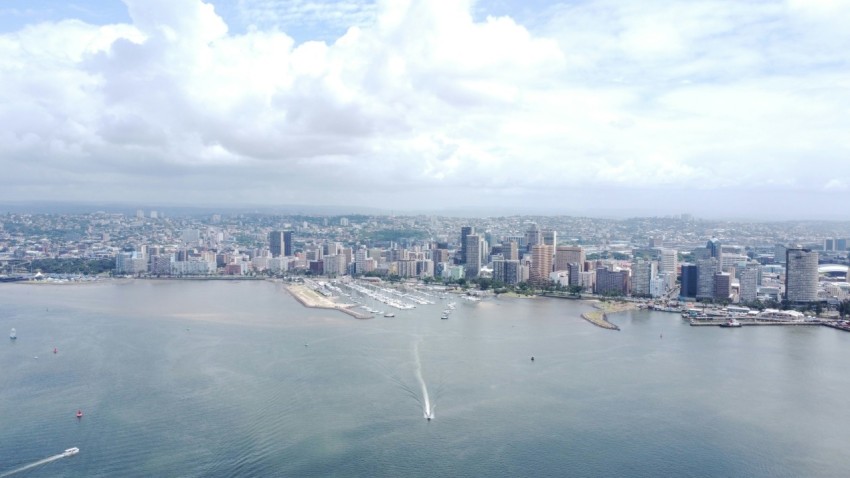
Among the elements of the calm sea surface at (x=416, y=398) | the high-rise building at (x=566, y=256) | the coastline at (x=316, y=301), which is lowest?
the coastline at (x=316, y=301)

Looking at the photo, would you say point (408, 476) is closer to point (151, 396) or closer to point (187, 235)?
point (151, 396)

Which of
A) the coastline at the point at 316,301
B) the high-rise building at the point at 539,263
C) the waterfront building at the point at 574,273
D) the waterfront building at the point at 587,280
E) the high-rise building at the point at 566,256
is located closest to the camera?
the coastline at the point at 316,301

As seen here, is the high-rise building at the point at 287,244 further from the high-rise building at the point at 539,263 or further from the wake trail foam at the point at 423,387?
the wake trail foam at the point at 423,387

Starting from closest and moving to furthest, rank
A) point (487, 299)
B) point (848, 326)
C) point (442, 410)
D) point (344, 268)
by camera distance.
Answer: point (442, 410), point (848, 326), point (487, 299), point (344, 268)

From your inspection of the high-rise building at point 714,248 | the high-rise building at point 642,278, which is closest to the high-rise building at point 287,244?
the high-rise building at point 642,278

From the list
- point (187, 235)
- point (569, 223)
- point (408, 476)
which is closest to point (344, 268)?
point (187, 235)

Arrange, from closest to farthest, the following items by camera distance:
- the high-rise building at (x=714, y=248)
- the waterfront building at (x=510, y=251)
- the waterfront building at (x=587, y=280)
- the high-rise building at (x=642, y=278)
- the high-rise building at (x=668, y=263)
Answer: the high-rise building at (x=642, y=278), the waterfront building at (x=587, y=280), the high-rise building at (x=668, y=263), the high-rise building at (x=714, y=248), the waterfront building at (x=510, y=251)

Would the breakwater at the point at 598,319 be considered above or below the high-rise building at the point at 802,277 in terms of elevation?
below

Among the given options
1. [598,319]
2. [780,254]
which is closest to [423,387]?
[598,319]
